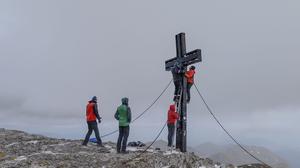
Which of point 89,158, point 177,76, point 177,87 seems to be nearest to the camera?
point 89,158

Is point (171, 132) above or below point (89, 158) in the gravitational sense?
above

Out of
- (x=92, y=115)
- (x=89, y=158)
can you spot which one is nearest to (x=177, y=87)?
(x=92, y=115)

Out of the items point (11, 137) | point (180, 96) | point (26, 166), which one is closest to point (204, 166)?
point (180, 96)

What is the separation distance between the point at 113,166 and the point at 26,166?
13.6 feet

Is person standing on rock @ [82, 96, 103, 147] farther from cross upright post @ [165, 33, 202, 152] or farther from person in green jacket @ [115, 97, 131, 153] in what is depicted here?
cross upright post @ [165, 33, 202, 152]

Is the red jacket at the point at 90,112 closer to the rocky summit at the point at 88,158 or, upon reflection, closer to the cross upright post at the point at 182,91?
the rocky summit at the point at 88,158

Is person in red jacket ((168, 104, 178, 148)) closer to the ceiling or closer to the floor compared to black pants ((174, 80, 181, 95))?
closer to the floor

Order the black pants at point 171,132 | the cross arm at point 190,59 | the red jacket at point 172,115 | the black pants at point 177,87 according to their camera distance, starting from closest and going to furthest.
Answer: the cross arm at point 190,59, the red jacket at point 172,115, the black pants at point 171,132, the black pants at point 177,87

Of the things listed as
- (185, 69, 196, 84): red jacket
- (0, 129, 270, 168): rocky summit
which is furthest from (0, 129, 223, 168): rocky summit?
(185, 69, 196, 84): red jacket

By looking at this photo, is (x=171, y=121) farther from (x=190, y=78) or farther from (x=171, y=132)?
(x=190, y=78)

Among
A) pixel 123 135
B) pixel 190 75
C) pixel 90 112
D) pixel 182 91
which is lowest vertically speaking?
pixel 123 135

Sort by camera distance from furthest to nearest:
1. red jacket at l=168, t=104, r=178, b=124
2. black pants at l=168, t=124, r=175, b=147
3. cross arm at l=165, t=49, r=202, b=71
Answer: black pants at l=168, t=124, r=175, b=147
red jacket at l=168, t=104, r=178, b=124
cross arm at l=165, t=49, r=202, b=71

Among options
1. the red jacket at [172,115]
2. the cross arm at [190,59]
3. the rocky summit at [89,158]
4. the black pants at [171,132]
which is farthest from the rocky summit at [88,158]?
the cross arm at [190,59]

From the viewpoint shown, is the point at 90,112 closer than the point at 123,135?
No
